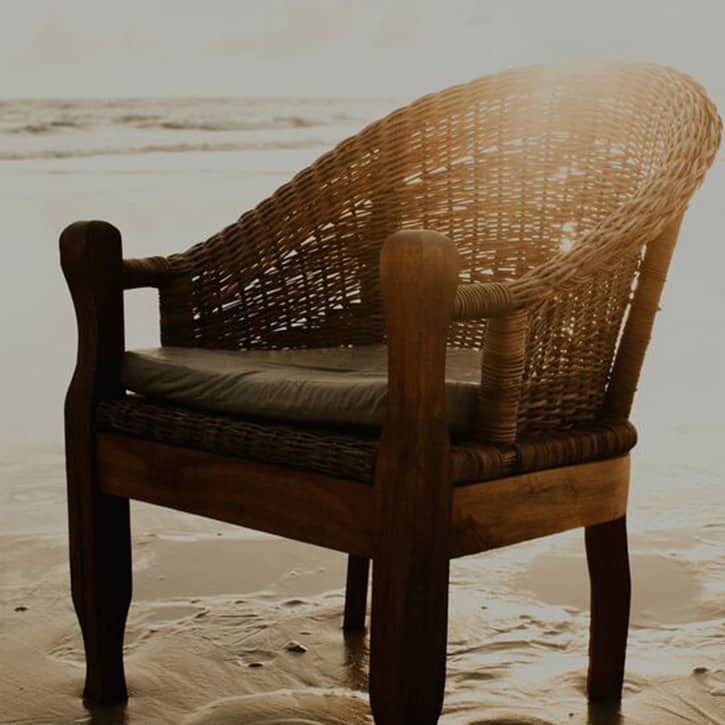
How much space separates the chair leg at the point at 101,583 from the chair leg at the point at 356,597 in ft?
1.46

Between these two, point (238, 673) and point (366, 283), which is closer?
point (238, 673)

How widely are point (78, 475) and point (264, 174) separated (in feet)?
21.6

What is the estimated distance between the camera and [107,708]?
1.99m

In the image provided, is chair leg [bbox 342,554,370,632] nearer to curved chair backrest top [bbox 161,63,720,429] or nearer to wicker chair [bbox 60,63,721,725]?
wicker chair [bbox 60,63,721,725]

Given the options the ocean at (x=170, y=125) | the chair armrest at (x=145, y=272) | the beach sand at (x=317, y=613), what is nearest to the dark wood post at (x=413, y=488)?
the beach sand at (x=317, y=613)

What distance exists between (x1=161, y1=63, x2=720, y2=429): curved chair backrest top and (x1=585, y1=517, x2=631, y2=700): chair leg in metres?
0.48

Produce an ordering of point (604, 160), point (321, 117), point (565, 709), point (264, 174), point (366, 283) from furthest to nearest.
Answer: point (321, 117) < point (264, 174) < point (366, 283) < point (604, 160) < point (565, 709)

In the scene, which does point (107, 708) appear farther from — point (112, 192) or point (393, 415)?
point (112, 192)

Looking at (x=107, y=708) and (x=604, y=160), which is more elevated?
(x=604, y=160)

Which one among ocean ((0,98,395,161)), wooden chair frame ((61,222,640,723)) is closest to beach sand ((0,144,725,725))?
wooden chair frame ((61,222,640,723))

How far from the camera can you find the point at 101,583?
6.61 ft

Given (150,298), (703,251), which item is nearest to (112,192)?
(150,298)

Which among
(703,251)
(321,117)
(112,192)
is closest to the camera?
(703,251)

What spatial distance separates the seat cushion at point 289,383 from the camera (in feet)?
5.43
